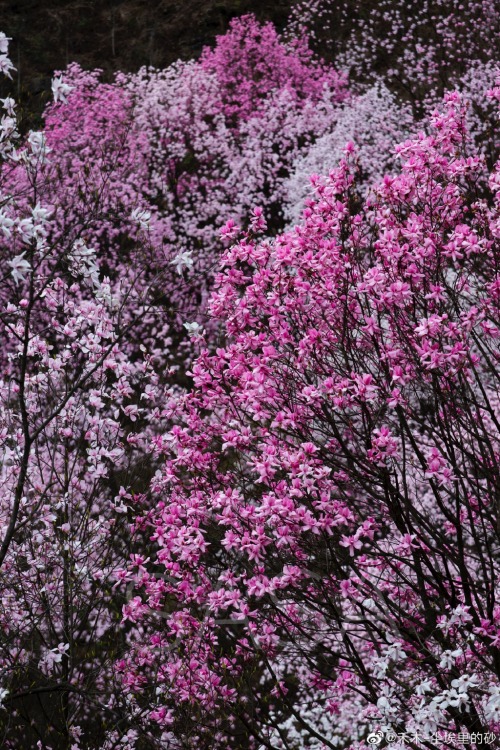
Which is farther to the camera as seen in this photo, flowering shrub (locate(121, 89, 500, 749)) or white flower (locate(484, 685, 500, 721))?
flowering shrub (locate(121, 89, 500, 749))

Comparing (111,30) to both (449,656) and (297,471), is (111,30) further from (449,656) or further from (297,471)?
(449,656)

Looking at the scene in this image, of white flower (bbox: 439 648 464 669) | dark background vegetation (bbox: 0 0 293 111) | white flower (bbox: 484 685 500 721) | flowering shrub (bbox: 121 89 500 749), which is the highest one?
dark background vegetation (bbox: 0 0 293 111)

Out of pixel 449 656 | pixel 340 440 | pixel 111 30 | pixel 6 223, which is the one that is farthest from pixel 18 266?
pixel 111 30

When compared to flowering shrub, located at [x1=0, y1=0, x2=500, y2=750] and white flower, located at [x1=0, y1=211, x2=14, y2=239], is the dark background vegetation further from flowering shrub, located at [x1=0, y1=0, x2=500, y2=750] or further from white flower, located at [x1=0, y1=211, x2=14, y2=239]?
white flower, located at [x1=0, y1=211, x2=14, y2=239]

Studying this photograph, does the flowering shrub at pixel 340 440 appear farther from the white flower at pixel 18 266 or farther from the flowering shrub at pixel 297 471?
the white flower at pixel 18 266

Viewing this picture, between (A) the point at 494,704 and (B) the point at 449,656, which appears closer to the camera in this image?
(A) the point at 494,704

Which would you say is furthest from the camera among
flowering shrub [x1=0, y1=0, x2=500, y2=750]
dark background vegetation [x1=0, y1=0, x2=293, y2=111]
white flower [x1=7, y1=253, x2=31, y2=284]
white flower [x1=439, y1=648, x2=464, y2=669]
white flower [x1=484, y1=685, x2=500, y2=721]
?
dark background vegetation [x1=0, y1=0, x2=293, y2=111]

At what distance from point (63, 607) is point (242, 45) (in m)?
25.5

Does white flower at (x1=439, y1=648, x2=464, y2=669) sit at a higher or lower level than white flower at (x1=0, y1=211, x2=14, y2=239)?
lower

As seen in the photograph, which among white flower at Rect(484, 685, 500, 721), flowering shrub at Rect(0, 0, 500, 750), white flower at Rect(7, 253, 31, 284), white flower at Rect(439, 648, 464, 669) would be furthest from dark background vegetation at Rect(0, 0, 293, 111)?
white flower at Rect(484, 685, 500, 721)

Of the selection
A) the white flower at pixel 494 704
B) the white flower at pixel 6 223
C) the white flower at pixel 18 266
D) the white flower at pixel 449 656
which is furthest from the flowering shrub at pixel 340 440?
the white flower at pixel 6 223

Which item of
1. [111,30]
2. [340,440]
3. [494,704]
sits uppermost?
[111,30]

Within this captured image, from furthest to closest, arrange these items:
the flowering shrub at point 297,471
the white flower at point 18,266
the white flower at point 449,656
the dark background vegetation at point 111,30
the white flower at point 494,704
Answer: the dark background vegetation at point 111,30, the flowering shrub at point 297,471, the white flower at point 449,656, the white flower at point 18,266, the white flower at point 494,704

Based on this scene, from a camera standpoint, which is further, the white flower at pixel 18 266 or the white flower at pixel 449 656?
the white flower at pixel 449 656
